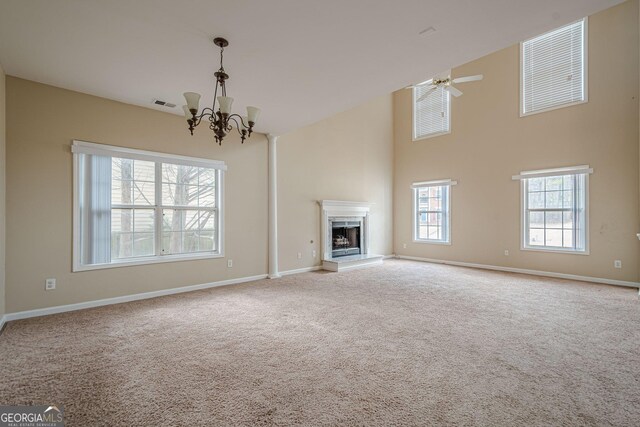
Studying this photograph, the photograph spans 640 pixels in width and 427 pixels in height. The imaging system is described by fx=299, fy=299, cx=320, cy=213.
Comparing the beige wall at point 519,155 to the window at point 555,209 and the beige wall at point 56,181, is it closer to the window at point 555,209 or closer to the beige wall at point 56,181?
the window at point 555,209

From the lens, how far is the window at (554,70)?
5.55 metres

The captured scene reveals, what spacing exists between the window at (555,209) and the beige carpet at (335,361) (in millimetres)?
1622

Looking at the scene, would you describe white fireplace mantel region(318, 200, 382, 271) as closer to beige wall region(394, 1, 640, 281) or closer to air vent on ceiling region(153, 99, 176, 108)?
A: beige wall region(394, 1, 640, 281)

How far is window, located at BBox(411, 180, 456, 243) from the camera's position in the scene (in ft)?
24.5

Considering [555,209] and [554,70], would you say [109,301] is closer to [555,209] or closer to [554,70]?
[555,209]

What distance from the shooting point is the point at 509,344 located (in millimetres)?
2754

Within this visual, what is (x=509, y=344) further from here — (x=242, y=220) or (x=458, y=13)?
(x=242, y=220)

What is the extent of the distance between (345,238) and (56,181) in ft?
17.7

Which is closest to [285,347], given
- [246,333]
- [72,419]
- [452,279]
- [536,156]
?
[246,333]

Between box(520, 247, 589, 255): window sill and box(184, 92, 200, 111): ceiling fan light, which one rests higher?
box(184, 92, 200, 111): ceiling fan light

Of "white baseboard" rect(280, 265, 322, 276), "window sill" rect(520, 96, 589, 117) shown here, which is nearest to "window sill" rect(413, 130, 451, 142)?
"window sill" rect(520, 96, 589, 117)

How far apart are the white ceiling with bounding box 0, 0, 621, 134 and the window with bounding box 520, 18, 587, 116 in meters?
4.17

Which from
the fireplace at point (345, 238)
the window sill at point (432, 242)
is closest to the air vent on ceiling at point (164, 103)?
the fireplace at point (345, 238)

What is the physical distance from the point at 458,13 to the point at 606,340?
3245 millimetres
